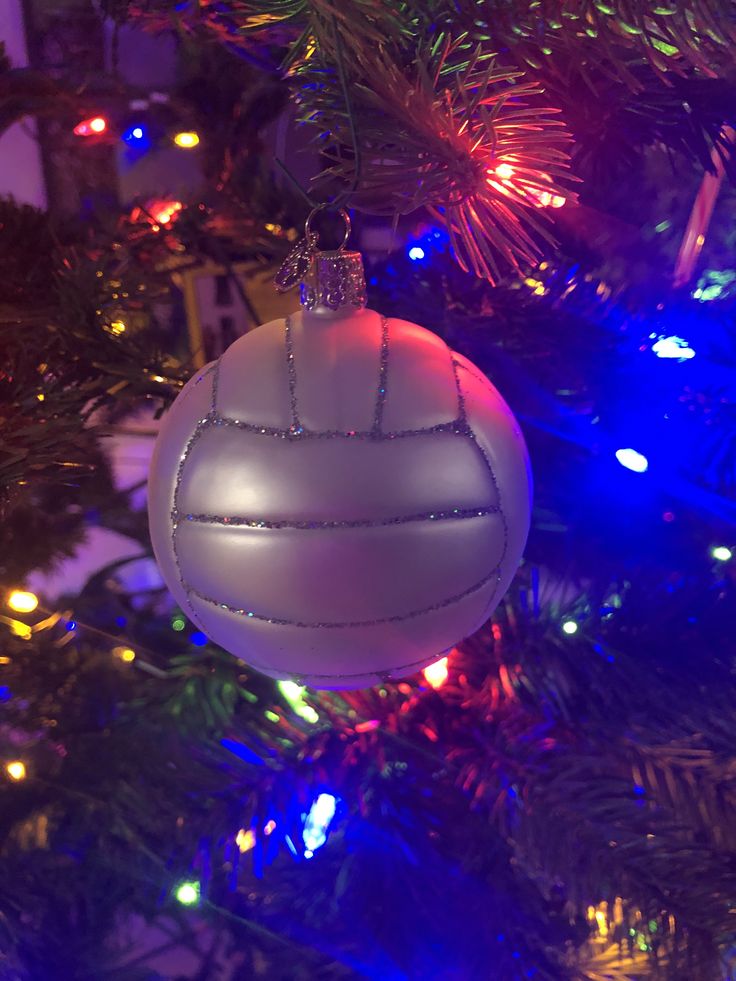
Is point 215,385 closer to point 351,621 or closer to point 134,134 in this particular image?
point 351,621

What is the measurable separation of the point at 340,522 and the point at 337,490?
0.02 m

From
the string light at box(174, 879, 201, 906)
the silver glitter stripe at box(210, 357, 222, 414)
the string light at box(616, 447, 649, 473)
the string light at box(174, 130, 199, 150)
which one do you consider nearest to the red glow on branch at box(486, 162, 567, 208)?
the silver glitter stripe at box(210, 357, 222, 414)

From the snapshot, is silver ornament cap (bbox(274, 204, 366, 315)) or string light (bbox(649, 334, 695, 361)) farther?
string light (bbox(649, 334, 695, 361))

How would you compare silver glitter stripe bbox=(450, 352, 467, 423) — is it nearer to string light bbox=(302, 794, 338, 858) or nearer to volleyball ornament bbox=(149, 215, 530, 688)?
volleyball ornament bbox=(149, 215, 530, 688)

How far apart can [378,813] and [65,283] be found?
0.61 meters

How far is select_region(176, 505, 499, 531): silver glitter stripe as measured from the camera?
1.38ft

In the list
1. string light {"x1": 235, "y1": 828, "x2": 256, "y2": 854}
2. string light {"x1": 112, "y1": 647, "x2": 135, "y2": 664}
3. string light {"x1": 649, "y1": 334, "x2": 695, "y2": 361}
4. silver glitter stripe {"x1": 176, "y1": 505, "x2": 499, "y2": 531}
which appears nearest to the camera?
silver glitter stripe {"x1": 176, "y1": 505, "x2": 499, "y2": 531}

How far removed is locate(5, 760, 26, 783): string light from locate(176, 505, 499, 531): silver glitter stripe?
0.53 metres

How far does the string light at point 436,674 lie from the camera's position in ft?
2.69

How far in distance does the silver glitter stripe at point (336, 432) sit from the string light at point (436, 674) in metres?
0.43

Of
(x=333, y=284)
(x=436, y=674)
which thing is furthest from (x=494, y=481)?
(x=436, y=674)

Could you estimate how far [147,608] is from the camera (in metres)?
1.06

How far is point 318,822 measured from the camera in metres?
0.83

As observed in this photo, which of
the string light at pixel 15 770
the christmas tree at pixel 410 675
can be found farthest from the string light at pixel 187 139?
the string light at pixel 15 770
